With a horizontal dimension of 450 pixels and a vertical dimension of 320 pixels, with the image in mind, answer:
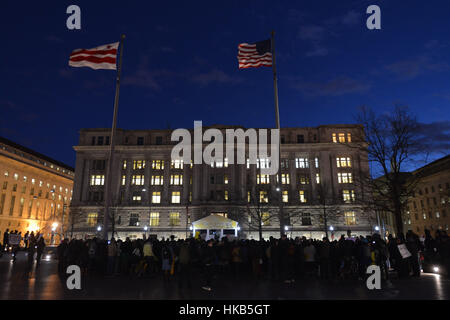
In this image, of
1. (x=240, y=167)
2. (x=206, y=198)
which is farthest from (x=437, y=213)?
(x=206, y=198)

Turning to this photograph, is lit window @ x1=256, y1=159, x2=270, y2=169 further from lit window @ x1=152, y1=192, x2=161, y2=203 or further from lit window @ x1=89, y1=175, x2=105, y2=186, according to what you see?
lit window @ x1=89, y1=175, x2=105, y2=186

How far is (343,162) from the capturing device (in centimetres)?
6800

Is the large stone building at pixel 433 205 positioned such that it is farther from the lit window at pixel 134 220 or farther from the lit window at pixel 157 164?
the lit window at pixel 134 220

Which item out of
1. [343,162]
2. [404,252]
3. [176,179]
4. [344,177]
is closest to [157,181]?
[176,179]

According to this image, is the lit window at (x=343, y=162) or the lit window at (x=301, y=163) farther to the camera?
the lit window at (x=301, y=163)

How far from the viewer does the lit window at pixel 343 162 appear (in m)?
67.8

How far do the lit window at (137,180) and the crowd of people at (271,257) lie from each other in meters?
49.2

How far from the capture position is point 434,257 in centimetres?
1936

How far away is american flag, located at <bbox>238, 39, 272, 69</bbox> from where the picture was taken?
23828 mm

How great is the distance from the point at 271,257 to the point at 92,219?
58.1 m

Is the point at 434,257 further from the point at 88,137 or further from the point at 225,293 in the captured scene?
the point at 88,137

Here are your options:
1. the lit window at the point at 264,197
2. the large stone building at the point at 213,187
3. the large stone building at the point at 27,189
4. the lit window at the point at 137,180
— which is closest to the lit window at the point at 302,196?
the large stone building at the point at 213,187

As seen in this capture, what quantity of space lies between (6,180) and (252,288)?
281ft

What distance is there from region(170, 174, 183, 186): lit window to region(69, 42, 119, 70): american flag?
158 feet
